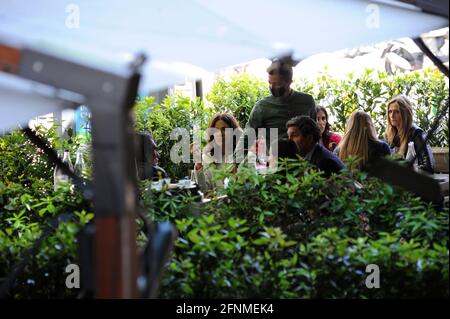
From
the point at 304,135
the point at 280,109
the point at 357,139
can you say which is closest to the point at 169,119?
the point at 280,109

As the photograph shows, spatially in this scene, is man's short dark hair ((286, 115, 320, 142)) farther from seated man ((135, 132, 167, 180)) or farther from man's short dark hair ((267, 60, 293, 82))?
seated man ((135, 132, 167, 180))

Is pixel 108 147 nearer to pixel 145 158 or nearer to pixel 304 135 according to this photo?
pixel 304 135

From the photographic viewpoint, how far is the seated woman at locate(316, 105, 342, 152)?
830cm

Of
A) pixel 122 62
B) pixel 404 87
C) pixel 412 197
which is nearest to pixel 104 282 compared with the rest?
pixel 122 62

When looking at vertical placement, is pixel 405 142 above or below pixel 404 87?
below

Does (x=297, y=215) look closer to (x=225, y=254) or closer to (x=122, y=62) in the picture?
(x=225, y=254)

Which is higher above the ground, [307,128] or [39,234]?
[307,128]

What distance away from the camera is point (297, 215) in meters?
4.66

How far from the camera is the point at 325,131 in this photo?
332 inches

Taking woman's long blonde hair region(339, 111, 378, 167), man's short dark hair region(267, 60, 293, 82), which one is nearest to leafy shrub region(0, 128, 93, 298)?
man's short dark hair region(267, 60, 293, 82)

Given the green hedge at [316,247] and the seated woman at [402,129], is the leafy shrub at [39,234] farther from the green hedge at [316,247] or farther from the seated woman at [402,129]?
the seated woman at [402,129]

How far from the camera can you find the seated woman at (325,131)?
8297mm
